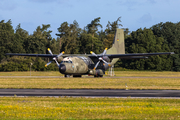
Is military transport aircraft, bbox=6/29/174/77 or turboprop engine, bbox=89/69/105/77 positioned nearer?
military transport aircraft, bbox=6/29/174/77

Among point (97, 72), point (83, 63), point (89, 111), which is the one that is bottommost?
point (89, 111)

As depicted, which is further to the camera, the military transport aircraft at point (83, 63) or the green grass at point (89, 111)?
the military transport aircraft at point (83, 63)

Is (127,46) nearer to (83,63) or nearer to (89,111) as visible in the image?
(83,63)

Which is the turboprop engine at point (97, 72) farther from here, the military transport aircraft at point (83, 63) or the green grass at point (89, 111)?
the green grass at point (89, 111)

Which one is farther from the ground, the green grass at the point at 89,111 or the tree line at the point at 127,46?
the tree line at the point at 127,46

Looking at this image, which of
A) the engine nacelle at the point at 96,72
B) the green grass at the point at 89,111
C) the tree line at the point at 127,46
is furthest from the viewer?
the tree line at the point at 127,46

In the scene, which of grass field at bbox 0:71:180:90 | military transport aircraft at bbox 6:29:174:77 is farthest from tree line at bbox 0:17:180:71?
grass field at bbox 0:71:180:90

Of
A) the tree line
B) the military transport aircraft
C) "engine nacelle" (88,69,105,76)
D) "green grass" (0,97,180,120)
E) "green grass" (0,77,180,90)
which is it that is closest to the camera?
"green grass" (0,97,180,120)

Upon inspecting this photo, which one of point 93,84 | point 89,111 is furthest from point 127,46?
point 89,111

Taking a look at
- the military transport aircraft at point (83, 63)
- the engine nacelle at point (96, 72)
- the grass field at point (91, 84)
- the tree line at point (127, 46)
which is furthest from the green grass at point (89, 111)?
the tree line at point (127, 46)

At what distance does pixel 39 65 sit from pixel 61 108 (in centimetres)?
7172

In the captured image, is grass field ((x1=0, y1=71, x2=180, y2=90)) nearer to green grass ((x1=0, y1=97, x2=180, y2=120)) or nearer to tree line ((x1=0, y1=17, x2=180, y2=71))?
green grass ((x1=0, y1=97, x2=180, y2=120))

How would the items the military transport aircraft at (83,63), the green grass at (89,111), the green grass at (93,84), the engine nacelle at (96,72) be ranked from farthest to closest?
the engine nacelle at (96,72)
the military transport aircraft at (83,63)
the green grass at (93,84)
the green grass at (89,111)

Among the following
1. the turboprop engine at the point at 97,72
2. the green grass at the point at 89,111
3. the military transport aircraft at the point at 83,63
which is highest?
the military transport aircraft at the point at 83,63
